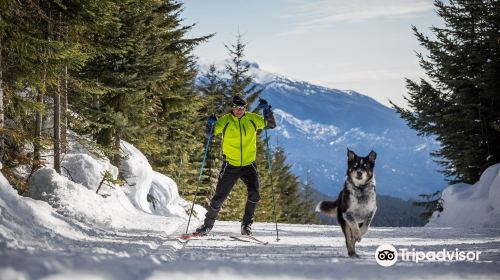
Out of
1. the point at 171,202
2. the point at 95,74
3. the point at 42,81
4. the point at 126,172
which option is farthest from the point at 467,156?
the point at 42,81

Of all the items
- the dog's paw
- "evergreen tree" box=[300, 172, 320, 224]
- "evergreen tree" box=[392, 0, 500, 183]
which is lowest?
"evergreen tree" box=[300, 172, 320, 224]

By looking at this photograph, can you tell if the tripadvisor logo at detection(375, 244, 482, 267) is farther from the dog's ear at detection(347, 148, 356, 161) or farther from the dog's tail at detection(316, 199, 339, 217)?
the dog's ear at detection(347, 148, 356, 161)

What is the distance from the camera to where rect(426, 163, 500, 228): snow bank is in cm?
1709

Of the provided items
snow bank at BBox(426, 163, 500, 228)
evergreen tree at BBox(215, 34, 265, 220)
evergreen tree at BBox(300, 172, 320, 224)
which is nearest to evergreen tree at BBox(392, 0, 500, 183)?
snow bank at BBox(426, 163, 500, 228)

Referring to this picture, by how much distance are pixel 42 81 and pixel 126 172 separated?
7671 mm

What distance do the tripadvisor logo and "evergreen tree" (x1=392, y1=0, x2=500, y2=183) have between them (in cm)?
1631

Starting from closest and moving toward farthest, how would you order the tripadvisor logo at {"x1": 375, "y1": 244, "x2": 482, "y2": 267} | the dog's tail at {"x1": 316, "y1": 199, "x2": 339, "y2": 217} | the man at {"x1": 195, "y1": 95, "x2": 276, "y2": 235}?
the tripadvisor logo at {"x1": 375, "y1": 244, "x2": 482, "y2": 267}, the dog's tail at {"x1": 316, "y1": 199, "x2": 339, "y2": 217}, the man at {"x1": 195, "y1": 95, "x2": 276, "y2": 235}

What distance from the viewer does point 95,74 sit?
51.7ft

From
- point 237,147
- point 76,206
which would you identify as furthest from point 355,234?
point 76,206

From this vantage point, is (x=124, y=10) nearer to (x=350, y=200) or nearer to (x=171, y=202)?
(x=171, y=202)

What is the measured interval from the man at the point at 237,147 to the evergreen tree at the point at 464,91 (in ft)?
50.8

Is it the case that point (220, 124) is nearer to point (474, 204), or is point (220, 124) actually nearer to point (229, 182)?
point (229, 182)

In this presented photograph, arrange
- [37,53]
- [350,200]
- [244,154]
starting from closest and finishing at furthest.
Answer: [350,200] < [37,53] < [244,154]

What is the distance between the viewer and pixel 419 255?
640cm
